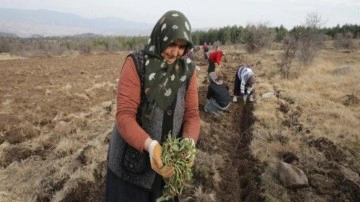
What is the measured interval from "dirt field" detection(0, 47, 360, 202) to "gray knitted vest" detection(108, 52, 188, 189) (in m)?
2.68

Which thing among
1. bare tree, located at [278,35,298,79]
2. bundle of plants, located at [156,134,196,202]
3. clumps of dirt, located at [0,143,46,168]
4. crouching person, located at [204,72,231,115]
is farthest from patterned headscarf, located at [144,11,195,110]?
bare tree, located at [278,35,298,79]

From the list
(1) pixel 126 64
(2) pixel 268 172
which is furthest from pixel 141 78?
(2) pixel 268 172

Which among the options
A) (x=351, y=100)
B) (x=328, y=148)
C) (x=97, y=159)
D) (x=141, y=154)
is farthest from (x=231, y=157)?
(x=351, y=100)

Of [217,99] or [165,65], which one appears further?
[217,99]

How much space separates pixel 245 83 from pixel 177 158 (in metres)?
8.84

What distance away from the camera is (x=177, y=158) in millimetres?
2102

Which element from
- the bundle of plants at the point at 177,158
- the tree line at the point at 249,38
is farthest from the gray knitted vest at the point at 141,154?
the tree line at the point at 249,38

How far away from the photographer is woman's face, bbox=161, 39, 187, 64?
2090 mm

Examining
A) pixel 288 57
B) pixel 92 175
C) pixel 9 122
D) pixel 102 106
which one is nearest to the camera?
pixel 92 175

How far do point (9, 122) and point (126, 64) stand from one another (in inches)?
322

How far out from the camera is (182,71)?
7.23 ft

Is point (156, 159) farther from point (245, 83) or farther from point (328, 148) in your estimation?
point (245, 83)

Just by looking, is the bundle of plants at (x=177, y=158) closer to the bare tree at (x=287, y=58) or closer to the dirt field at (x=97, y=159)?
the dirt field at (x=97, y=159)

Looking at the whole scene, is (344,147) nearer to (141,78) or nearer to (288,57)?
(141,78)
